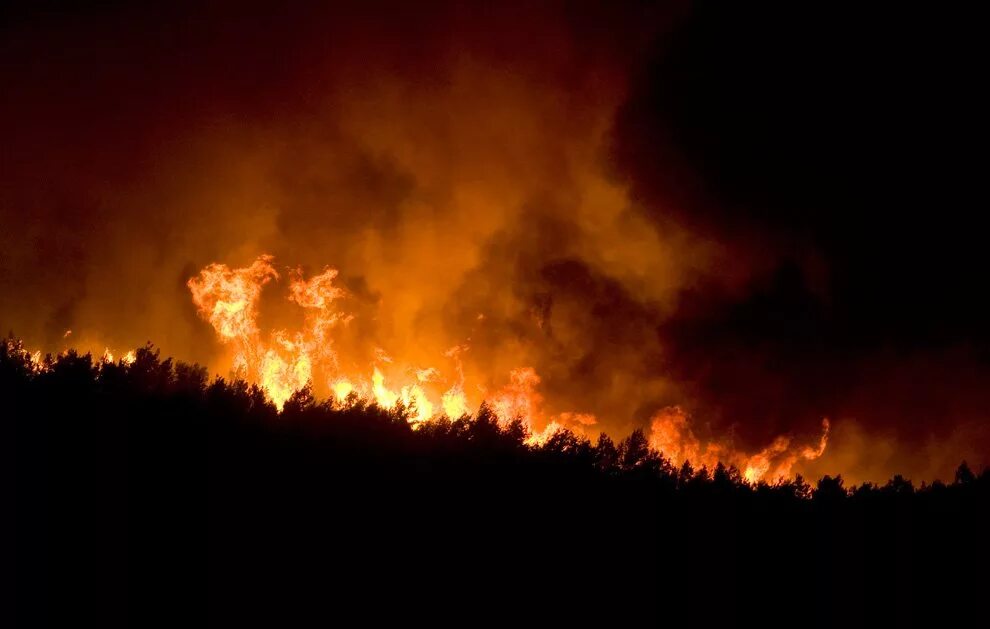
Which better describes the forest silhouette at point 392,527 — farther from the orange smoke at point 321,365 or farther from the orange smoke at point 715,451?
the orange smoke at point 715,451

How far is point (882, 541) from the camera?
602 inches

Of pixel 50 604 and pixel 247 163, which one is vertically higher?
pixel 247 163

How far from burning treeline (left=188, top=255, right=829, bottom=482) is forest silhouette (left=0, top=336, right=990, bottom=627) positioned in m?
9.18

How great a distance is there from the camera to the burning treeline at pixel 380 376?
25.7 meters

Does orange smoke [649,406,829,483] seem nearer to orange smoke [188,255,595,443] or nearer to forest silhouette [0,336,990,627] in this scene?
orange smoke [188,255,595,443]

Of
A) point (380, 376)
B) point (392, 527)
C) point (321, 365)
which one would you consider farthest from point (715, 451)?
point (392, 527)

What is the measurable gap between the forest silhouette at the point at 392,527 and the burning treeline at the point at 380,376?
9178 mm

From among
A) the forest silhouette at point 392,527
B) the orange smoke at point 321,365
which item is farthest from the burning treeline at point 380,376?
the forest silhouette at point 392,527

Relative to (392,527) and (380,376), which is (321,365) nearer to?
(380,376)

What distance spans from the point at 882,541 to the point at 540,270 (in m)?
18.4

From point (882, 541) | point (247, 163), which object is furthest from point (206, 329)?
point (882, 541)

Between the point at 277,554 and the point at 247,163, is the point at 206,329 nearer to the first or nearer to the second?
the point at 247,163

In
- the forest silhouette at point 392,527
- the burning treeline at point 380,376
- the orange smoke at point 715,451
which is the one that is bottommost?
the forest silhouette at point 392,527

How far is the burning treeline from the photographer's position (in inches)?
1013
